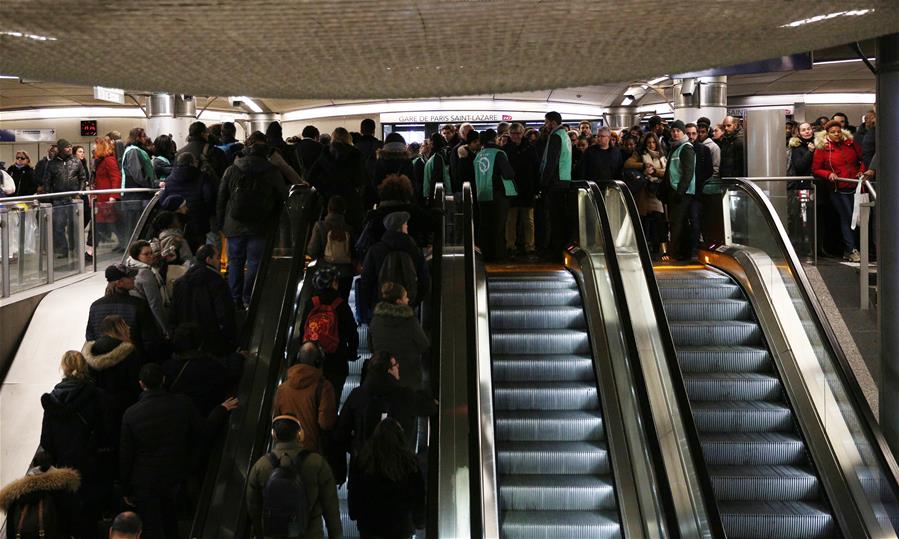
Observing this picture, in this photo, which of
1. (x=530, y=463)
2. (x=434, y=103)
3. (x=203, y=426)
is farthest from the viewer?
(x=434, y=103)

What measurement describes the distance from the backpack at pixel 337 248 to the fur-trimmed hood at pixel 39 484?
3.71m

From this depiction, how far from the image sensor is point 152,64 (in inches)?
80.3

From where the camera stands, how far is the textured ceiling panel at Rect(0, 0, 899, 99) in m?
1.54

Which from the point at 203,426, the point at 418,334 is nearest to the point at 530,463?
the point at 418,334

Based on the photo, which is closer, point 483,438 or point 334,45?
point 334,45

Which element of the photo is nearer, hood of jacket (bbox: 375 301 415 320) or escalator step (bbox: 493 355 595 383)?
hood of jacket (bbox: 375 301 415 320)

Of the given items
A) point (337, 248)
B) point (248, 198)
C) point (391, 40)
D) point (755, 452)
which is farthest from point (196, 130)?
point (391, 40)

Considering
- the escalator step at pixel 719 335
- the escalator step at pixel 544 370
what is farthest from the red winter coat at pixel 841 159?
the escalator step at pixel 544 370

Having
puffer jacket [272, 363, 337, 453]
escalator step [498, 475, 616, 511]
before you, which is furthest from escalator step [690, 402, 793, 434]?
puffer jacket [272, 363, 337, 453]

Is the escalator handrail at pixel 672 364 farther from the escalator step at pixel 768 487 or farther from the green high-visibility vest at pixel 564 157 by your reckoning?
the green high-visibility vest at pixel 564 157

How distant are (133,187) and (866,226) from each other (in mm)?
8640

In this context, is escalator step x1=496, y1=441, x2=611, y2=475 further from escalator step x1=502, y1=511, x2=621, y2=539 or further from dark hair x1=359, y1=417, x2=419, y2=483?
dark hair x1=359, y1=417, x2=419, y2=483

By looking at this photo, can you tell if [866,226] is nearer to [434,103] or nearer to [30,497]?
[30,497]

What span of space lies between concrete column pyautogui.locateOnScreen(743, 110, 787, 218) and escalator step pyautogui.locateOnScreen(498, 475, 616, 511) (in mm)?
6502
